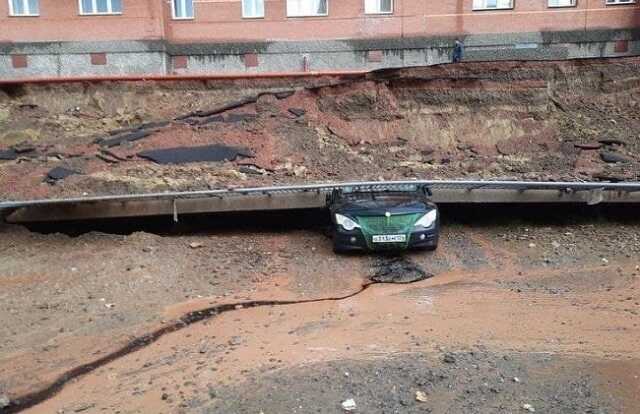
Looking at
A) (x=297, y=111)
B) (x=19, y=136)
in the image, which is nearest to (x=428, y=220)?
(x=297, y=111)

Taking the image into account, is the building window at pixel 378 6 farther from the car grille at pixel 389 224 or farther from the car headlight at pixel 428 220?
the car grille at pixel 389 224

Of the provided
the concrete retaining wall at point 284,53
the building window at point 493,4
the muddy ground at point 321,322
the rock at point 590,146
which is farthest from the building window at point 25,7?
the rock at point 590,146

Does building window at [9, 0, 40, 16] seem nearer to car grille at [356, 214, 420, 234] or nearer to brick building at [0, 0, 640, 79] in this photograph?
brick building at [0, 0, 640, 79]

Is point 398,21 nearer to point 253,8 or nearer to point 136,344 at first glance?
point 253,8

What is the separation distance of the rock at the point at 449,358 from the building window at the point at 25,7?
68.8 feet

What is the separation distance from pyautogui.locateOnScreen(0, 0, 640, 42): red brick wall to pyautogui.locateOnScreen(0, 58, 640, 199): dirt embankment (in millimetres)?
6133

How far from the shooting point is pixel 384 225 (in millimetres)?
8523

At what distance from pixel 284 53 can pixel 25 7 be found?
9781mm

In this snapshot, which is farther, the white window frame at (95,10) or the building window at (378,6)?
the building window at (378,6)

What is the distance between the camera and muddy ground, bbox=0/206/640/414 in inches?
193

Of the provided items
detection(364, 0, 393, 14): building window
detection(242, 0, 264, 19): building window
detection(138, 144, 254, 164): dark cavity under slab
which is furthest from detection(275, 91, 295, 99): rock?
detection(364, 0, 393, 14): building window

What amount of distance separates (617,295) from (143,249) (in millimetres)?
7092

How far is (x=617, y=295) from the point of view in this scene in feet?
23.8

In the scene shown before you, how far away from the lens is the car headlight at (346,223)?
8625mm
